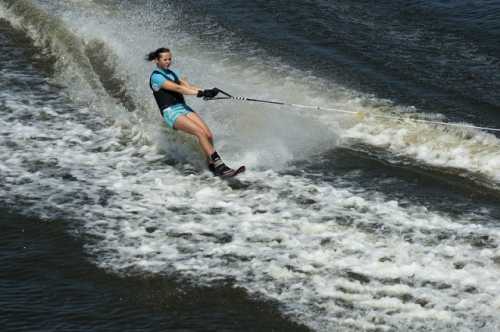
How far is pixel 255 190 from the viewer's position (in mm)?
11539

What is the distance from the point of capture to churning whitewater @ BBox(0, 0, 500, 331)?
357 inches

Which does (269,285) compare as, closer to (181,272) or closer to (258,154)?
(181,272)

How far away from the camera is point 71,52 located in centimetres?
1680

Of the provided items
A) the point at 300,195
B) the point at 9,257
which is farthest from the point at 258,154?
the point at 9,257

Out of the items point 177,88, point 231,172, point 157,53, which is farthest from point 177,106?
point 231,172

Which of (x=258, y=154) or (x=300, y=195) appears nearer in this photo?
(x=300, y=195)

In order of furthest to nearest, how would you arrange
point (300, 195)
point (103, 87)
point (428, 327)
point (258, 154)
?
point (103, 87) → point (258, 154) → point (300, 195) → point (428, 327)

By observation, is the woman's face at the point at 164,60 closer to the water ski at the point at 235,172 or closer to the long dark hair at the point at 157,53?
the long dark hair at the point at 157,53

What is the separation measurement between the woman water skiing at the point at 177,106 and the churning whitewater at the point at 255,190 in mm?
288

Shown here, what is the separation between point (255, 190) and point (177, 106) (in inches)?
70.2

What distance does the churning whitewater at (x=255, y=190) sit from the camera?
29.8ft

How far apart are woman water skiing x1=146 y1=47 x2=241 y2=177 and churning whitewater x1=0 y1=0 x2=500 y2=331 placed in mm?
288

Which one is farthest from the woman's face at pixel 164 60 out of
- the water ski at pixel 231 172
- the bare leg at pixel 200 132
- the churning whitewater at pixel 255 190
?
the water ski at pixel 231 172

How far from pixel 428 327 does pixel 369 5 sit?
37.2 ft
